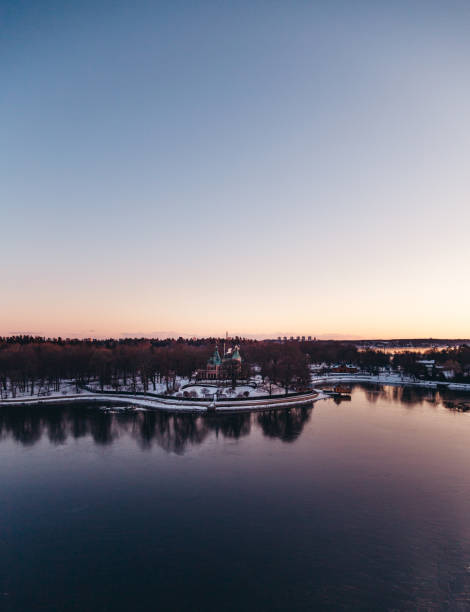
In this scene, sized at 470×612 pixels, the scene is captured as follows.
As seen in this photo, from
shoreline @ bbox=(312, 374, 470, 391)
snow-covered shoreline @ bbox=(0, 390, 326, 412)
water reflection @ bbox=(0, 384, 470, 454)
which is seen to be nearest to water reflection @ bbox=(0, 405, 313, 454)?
water reflection @ bbox=(0, 384, 470, 454)

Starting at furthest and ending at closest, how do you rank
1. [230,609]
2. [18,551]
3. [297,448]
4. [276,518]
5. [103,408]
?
1. [103,408]
2. [297,448]
3. [276,518]
4. [18,551]
5. [230,609]

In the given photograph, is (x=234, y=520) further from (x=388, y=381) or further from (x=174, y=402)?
(x=388, y=381)

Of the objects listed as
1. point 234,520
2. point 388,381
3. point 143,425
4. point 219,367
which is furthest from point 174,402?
point 388,381

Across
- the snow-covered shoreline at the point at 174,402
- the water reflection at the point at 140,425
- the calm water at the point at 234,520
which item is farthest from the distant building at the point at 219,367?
the calm water at the point at 234,520

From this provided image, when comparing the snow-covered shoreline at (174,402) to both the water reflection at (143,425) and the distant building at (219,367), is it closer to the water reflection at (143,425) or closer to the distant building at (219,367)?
the water reflection at (143,425)

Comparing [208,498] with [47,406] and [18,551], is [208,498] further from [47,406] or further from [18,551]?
[47,406]

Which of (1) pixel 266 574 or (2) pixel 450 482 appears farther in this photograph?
(2) pixel 450 482

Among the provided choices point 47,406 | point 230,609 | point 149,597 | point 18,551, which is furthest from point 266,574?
point 47,406
